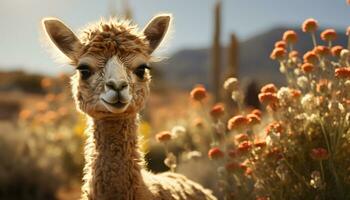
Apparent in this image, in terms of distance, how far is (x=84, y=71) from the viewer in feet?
15.6

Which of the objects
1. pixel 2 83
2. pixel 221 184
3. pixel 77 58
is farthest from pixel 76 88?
pixel 2 83

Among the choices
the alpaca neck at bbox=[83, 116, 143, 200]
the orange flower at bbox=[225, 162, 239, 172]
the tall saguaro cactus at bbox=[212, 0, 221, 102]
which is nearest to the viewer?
the alpaca neck at bbox=[83, 116, 143, 200]

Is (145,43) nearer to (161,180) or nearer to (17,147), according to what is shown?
(161,180)

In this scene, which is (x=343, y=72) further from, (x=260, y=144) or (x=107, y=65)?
(x=107, y=65)

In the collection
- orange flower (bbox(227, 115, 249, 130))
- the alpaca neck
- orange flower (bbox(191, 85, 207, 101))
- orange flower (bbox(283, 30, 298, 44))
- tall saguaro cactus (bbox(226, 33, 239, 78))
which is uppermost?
tall saguaro cactus (bbox(226, 33, 239, 78))

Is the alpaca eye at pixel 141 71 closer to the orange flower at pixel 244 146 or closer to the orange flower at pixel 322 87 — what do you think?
the orange flower at pixel 244 146

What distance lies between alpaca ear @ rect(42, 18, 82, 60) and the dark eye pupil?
2.04ft

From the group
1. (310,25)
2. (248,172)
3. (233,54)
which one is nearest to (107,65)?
(248,172)

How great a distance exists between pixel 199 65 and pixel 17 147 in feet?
329

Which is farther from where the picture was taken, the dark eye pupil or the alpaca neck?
the dark eye pupil

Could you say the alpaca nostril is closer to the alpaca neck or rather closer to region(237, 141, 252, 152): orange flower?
the alpaca neck

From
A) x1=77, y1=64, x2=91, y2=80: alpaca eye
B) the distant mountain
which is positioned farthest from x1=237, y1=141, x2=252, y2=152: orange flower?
the distant mountain

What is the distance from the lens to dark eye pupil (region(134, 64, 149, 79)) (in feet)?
15.7

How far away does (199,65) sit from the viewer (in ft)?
367
